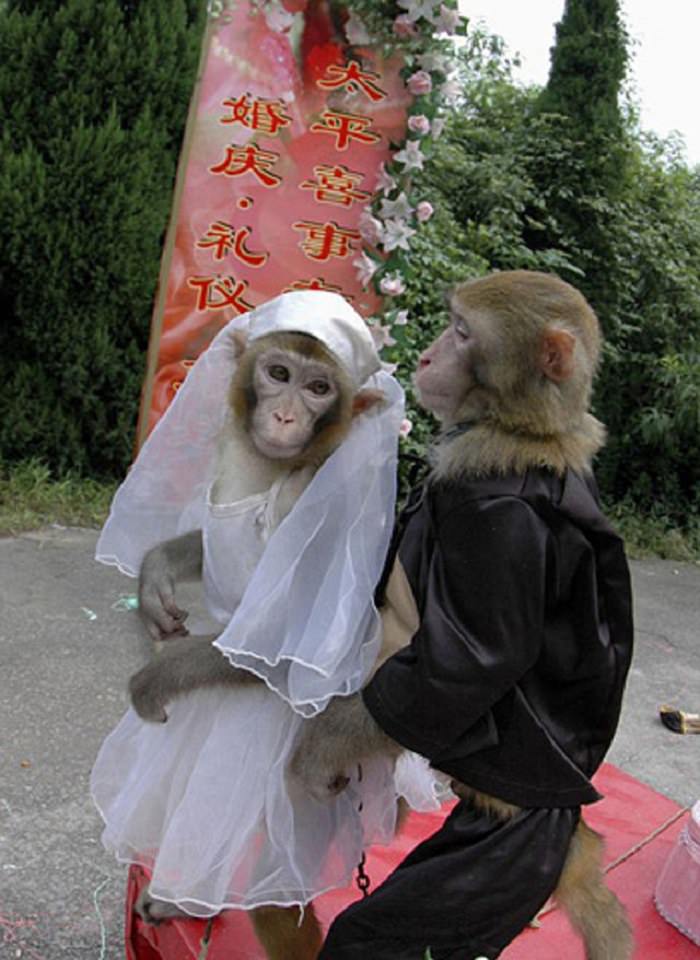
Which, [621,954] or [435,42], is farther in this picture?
[435,42]

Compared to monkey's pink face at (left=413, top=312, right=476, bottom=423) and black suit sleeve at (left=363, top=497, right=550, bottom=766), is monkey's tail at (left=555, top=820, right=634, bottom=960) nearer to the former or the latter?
black suit sleeve at (left=363, top=497, right=550, bottom=766)

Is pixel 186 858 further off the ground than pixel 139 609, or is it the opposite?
pixel 139 609

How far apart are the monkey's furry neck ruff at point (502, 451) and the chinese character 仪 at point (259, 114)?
2707 mm

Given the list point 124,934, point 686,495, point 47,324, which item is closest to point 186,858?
point 124,934

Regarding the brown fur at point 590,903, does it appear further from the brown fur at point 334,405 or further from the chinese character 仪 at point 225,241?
the chinese character 仪 at point 225,241

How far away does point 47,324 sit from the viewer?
256 inches

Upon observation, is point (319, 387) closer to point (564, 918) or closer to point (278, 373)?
point (278, 373)

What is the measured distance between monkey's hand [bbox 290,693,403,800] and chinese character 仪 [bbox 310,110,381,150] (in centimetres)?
296

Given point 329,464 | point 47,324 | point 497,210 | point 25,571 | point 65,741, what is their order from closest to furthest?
point 329,464, point 65,741, point 25,571, point 47,324, point 497,210

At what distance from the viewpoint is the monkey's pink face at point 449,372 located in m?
1.83

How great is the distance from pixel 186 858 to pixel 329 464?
0.81 meters

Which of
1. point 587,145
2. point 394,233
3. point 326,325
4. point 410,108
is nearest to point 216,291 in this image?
point 394,233

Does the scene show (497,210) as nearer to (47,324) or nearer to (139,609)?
(47,324)

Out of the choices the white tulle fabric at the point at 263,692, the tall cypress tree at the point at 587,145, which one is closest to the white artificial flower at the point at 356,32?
the white tulle fabric at the point at 263,692
